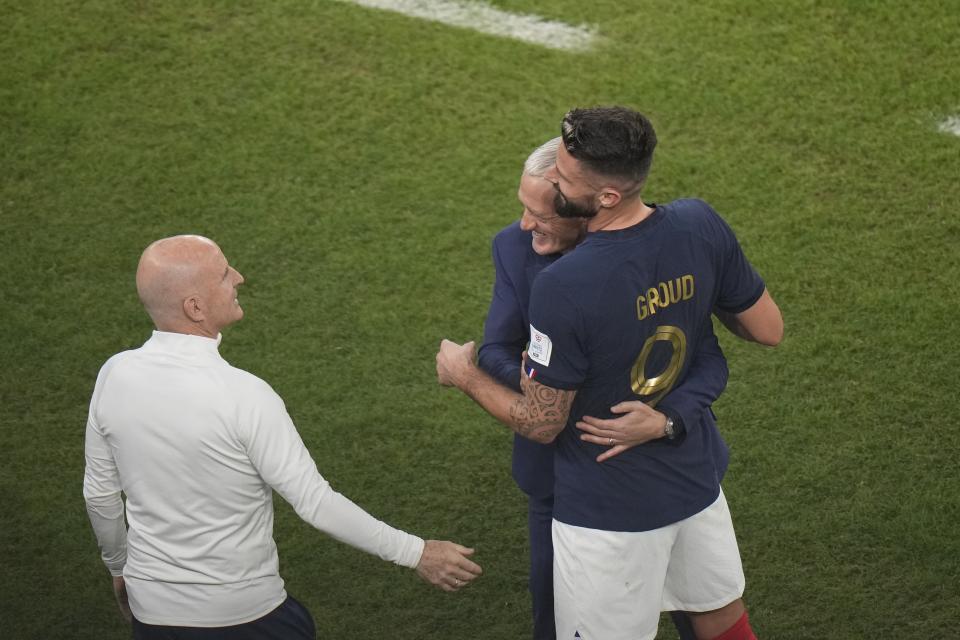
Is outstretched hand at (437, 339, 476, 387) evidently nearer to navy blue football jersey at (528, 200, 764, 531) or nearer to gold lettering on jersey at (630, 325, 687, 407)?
navy blue football jersey at (528, 200, 764, 531)

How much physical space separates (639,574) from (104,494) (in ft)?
4.19

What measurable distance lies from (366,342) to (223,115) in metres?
1.55

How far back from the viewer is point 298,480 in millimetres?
2705

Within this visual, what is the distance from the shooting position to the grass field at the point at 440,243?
393cm

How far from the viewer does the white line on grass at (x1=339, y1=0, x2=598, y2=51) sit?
5.92 m

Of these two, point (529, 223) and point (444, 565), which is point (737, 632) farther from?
point (529, 223)

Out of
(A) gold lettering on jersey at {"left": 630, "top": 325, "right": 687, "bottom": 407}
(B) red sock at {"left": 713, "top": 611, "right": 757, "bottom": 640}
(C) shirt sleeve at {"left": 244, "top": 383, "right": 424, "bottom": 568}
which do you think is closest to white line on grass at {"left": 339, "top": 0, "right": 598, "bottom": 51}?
(A) gold lettering on jersey at {"left": 630, "top": 325, "right": 687, "bottom": 407}

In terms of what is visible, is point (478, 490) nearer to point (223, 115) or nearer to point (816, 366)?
point (816, 366)

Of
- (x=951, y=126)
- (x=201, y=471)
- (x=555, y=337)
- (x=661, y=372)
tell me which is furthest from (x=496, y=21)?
(x=201, y=471)

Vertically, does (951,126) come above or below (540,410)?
below

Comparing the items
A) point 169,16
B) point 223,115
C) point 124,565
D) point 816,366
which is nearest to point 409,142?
point 223,115

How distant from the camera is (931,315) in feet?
15.3

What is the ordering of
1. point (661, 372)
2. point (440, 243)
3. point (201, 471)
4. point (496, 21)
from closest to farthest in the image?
point (201, 471), point (661, 372), point (440, 243), point (496, 21)

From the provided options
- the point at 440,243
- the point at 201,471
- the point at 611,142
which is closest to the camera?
the point at 611,142
